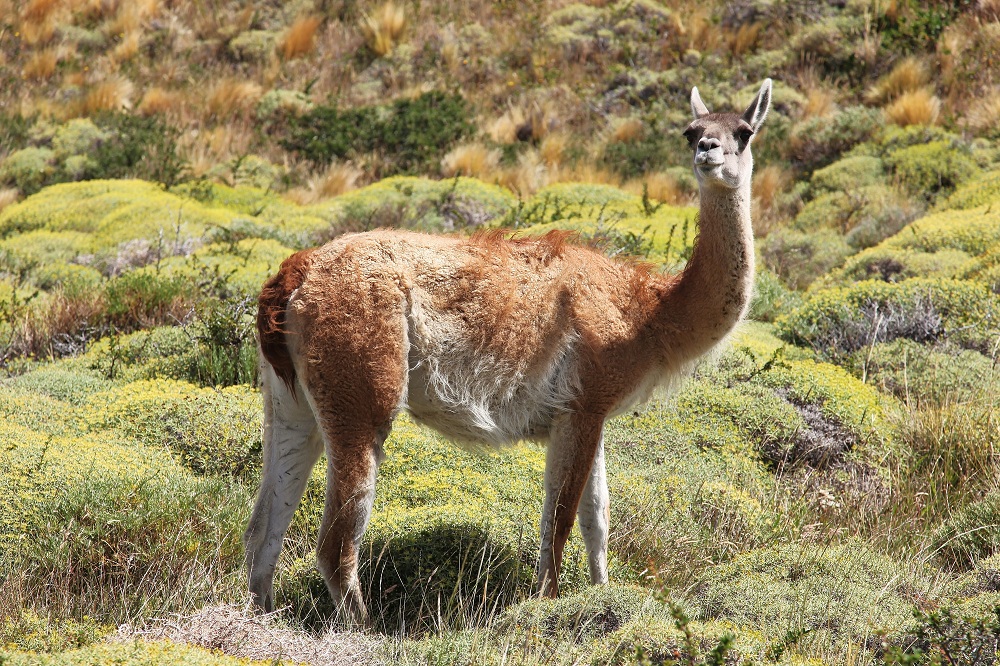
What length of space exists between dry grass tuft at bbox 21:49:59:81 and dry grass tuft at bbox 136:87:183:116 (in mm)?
3074

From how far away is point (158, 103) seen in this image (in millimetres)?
18234

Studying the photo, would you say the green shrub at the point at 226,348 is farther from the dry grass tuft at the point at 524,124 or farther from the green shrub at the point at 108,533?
the dry grass tuft at the point at 524,124

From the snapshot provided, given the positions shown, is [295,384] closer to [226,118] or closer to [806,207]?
[806,207]

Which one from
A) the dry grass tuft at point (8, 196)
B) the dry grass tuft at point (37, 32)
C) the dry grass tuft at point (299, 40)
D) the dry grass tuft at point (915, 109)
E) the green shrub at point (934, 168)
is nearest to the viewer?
the green shrub at point (934, 168)

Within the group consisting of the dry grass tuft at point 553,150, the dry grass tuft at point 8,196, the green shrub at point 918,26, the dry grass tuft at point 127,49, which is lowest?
the dry grass tuft at point 8,196

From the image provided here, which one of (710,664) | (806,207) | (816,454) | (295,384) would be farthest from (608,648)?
(806,207)

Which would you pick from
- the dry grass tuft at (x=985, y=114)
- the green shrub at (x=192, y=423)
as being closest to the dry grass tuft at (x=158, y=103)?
the green shrub at (x=192, y=423)

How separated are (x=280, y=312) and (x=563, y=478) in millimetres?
1647

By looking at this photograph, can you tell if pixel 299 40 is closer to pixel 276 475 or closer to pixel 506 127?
pixel 506 127

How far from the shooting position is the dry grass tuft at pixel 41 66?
2011 cm

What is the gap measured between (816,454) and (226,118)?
13.7 metres

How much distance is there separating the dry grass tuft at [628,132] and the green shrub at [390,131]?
2481 millimetres

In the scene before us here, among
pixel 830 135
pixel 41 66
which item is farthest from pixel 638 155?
pixel 41 66

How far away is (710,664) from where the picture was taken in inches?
141
